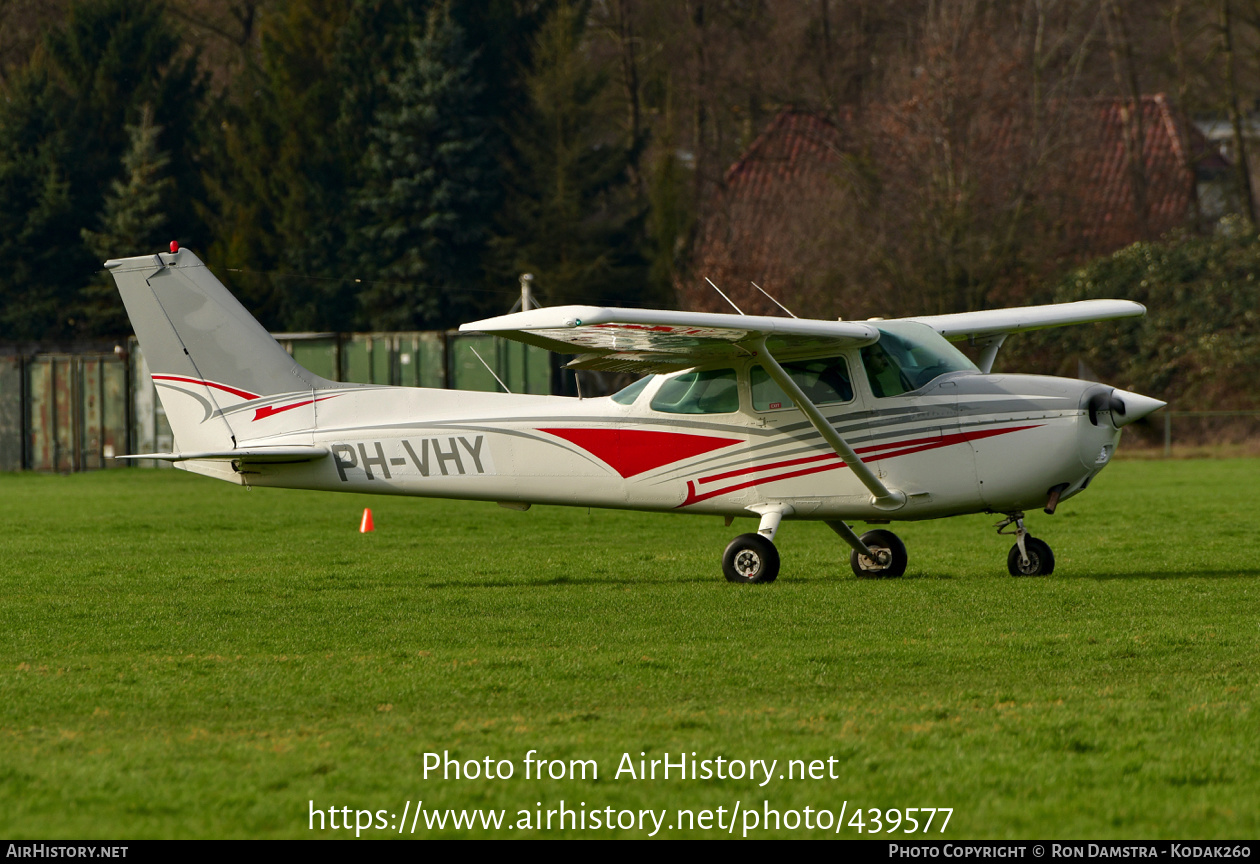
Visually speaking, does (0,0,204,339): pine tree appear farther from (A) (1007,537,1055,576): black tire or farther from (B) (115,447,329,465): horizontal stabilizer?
(A) (1007,537,1055,576): black tire

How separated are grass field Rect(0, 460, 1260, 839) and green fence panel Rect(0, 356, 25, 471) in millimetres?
22539

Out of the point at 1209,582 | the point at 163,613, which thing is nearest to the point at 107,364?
the point at 163,613

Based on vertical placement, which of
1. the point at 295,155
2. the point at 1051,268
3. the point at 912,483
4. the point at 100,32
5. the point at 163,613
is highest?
the point at 100,32

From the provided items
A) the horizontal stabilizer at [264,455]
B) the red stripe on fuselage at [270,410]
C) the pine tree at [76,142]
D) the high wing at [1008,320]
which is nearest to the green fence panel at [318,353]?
the pine tree at [76,142]

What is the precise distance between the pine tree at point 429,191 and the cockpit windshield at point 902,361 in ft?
111

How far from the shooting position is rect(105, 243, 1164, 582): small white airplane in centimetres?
1164

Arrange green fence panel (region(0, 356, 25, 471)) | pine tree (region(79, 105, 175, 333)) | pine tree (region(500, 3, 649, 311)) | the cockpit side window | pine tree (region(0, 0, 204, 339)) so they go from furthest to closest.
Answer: pine tree (region(0, 0, 204, 339))
pine tree (region(79, 105, 175, 333))
pine tree (region(500, 3, 649, 311))
green fence panel (region(0, 356, 25, 471))
the cockpit side window

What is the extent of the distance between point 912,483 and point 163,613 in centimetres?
555

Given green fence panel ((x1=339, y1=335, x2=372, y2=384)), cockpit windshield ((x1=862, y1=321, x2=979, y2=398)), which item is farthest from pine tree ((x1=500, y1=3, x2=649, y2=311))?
cockpit windshield ((x1=862, y1=321, x2=979, y2=398))

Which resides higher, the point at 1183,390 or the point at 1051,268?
the point at 1051,268

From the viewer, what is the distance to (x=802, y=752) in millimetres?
5863

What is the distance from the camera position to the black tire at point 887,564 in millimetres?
12602

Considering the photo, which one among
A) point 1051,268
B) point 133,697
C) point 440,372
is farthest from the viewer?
point 1051,268
